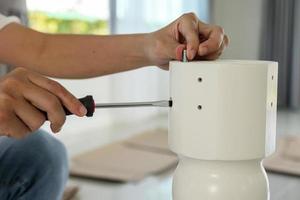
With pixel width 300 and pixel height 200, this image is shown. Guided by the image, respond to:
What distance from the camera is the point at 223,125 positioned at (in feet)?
2.06

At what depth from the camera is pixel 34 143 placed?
1.04 meters

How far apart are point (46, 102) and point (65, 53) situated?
510mm

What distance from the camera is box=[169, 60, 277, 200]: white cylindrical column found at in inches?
24.6

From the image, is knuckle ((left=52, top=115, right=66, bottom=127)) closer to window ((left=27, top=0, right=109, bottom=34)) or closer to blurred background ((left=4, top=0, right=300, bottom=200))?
blurred background ((left=4, top=0, right=300, bottom=200))

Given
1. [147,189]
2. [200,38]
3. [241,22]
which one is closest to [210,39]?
[200,38]

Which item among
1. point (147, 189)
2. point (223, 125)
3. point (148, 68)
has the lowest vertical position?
point (147, 189)

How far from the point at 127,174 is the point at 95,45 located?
722 mm

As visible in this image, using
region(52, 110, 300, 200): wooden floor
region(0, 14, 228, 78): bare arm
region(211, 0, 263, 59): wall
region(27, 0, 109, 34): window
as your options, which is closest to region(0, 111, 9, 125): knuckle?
region(0, 14, 228, 78): bare arm

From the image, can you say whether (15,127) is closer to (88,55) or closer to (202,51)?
(202,51)

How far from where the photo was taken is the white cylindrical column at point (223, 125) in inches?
24.6

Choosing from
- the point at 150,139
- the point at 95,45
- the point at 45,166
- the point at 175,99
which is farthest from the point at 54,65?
the point at 150,139

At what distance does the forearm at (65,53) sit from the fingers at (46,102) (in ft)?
1.44

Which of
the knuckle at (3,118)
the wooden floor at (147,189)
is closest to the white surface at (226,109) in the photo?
the knuckle at (3,118)

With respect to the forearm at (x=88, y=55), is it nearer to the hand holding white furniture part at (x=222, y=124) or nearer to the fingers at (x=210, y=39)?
the fingers at (x=210, y=39)
